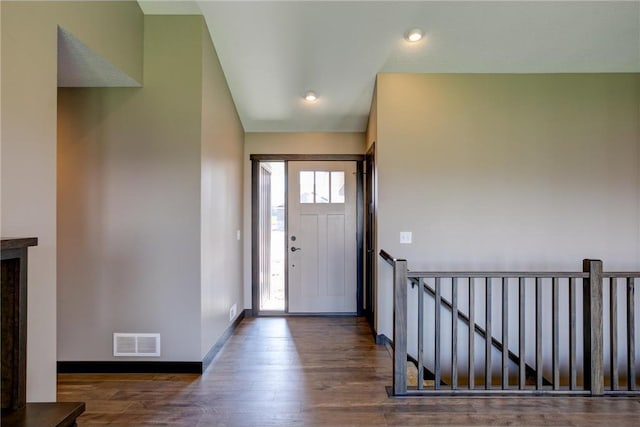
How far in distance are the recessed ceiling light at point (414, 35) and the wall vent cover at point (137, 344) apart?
325cm

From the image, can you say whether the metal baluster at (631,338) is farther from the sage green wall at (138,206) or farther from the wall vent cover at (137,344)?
the wall vent cover at (137,344)

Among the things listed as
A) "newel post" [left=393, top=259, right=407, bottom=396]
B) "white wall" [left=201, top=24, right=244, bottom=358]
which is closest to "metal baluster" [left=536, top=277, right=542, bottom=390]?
"newel post" [left=393, top=259, right=407, bottom=396]

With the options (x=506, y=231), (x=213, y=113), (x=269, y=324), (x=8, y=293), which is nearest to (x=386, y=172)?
(x=506, y=231)

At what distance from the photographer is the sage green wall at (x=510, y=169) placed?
11.3ft

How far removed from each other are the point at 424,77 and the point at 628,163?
7.23ft

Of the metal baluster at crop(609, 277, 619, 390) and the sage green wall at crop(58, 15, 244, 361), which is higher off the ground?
the sage green wall at crop(58, 15, 244, 361)

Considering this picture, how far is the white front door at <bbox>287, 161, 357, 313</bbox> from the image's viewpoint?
4.53m

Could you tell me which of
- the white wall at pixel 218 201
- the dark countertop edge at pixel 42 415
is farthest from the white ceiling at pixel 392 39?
the dark countertop edge at pixel 42 415

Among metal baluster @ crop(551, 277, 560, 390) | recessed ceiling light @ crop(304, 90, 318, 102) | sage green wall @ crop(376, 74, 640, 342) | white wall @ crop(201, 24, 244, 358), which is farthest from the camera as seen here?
recessed ceiling light @ crop(304, 90, 318, 102)

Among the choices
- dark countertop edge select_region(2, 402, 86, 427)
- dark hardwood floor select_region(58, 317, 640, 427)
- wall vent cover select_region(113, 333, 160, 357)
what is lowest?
dark hardwood floor select_region(58, 317, 640, 427)

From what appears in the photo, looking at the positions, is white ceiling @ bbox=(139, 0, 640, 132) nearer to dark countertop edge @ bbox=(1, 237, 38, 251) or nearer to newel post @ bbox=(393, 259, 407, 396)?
newel post @ bbox=(393, 259, 407, 396)

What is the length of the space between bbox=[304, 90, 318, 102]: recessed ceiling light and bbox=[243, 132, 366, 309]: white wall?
2.21ft

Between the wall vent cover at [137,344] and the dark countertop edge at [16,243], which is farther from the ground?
the dark countertop edge at [16,243]

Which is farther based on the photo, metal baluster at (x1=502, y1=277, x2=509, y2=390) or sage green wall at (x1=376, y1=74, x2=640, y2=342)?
sage green wall at (x1=376, y1=74, x2=640, y2=342)
